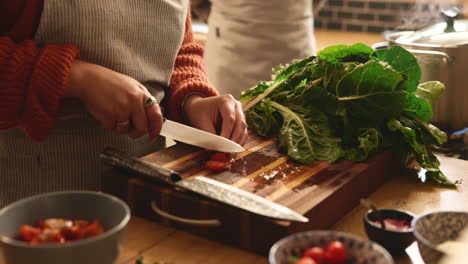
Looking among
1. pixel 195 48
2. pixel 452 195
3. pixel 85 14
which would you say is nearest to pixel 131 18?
pixel 85 14

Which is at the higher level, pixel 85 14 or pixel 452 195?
pixel 85 14

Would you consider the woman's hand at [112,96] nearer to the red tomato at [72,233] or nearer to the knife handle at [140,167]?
the knife handle at [140,167]

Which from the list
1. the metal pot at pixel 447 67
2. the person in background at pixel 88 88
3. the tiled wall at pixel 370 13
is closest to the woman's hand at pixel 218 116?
the person in background at pixel 88 88

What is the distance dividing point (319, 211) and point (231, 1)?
1691 millimetres

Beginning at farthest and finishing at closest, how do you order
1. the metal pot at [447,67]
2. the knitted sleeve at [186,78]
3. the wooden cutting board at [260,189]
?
1. the metal pot at [447,67]
2. the knitted sleeve at [186,78]
3. the wooden cutting board at [260,189]

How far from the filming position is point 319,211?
98 cm

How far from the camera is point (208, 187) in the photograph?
970 millimetres

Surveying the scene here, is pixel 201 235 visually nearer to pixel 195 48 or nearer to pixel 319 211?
pixel 319 211

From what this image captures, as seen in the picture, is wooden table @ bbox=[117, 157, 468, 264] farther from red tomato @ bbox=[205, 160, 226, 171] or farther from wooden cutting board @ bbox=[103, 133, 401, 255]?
red tomato @ bbox=[205, 160, 226, 171]

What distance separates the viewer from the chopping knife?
2.95 ft

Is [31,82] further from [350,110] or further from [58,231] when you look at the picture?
[350,110]

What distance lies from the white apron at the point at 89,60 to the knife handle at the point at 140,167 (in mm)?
159

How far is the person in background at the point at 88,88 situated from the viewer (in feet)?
3.45

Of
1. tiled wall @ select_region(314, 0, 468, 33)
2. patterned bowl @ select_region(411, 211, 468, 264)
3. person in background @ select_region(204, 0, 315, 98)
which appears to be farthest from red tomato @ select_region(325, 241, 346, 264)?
tiled wall @ select_region(314, 0, 468, 33)
